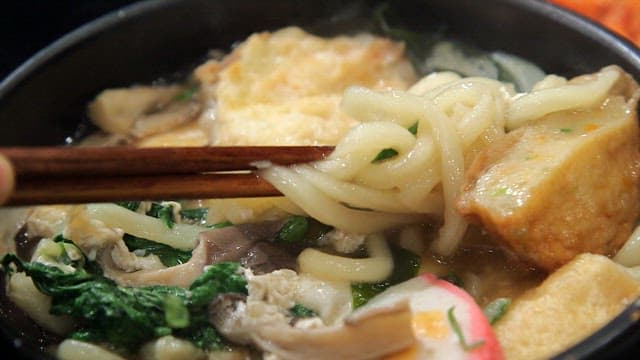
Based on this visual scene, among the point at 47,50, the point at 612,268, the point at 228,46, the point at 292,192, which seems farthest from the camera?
the point at 228,46

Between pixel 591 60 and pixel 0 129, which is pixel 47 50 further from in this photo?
pixel 591 60

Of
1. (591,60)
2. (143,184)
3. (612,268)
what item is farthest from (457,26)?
(143,184)

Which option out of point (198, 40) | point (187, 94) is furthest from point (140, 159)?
point (198, 40)

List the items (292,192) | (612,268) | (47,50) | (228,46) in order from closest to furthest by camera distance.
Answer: (612,268) → (292,192) → (47,50) → (228,46)

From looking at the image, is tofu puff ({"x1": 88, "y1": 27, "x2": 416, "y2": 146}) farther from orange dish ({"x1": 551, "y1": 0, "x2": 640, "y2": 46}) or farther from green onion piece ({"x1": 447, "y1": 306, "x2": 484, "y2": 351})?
green onion piece ({"x1": 447, "y1": 306, "x2": 484, "y2": 351})

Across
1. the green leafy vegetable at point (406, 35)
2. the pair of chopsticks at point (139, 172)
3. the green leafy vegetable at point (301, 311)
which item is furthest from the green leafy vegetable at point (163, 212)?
the green leafy vegetable at point (406, 35)

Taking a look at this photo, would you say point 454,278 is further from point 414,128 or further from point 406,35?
point 406,35
